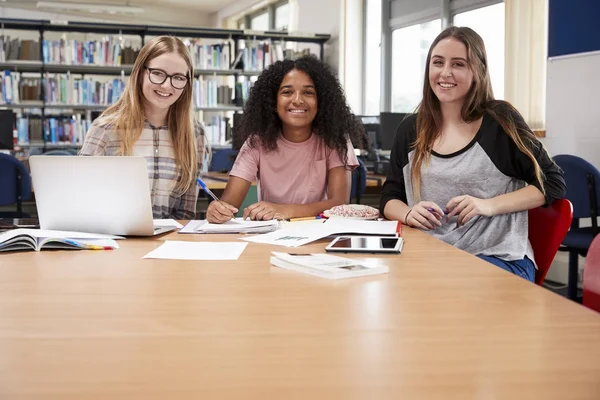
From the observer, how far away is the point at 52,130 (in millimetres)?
7117

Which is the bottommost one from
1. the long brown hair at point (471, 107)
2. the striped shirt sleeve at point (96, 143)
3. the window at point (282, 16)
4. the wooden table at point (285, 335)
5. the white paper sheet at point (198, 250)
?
the wooden table at point (285, 335)

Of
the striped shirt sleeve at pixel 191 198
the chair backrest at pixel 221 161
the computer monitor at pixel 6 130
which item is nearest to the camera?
the striped shirt sleeve at pixel 191 198

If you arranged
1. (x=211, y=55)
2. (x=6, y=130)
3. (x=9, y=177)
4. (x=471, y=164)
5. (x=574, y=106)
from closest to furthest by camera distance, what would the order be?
(x=471, y=164) → (x=9, y=177) → (x=574, y=106) → (x=6, y=130) → (x=211, y=55)

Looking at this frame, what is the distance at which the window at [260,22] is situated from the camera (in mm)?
10087

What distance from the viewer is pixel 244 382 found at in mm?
717

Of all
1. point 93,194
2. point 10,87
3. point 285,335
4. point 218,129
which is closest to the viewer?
point 285,335

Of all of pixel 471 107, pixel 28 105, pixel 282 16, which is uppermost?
pixel 282 16

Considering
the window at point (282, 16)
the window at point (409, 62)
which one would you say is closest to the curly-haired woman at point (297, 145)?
the window at point (409, 62)

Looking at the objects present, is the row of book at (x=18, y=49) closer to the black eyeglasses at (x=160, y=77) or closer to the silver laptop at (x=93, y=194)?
the black eyeglasses at (x=160, y=77)

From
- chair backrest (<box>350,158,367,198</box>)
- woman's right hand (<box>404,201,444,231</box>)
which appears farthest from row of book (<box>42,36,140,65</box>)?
woman's right hand (<box>404,201,444,231</box>)

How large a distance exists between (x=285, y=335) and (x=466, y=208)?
3.17 feet

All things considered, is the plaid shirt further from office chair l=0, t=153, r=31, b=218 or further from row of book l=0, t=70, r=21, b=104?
row of book l=0, t=70, r=21, b=104

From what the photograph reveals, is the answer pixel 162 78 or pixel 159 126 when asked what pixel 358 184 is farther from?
pixel 162 78

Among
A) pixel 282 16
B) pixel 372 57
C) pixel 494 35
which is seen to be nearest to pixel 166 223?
pixel 494 35
